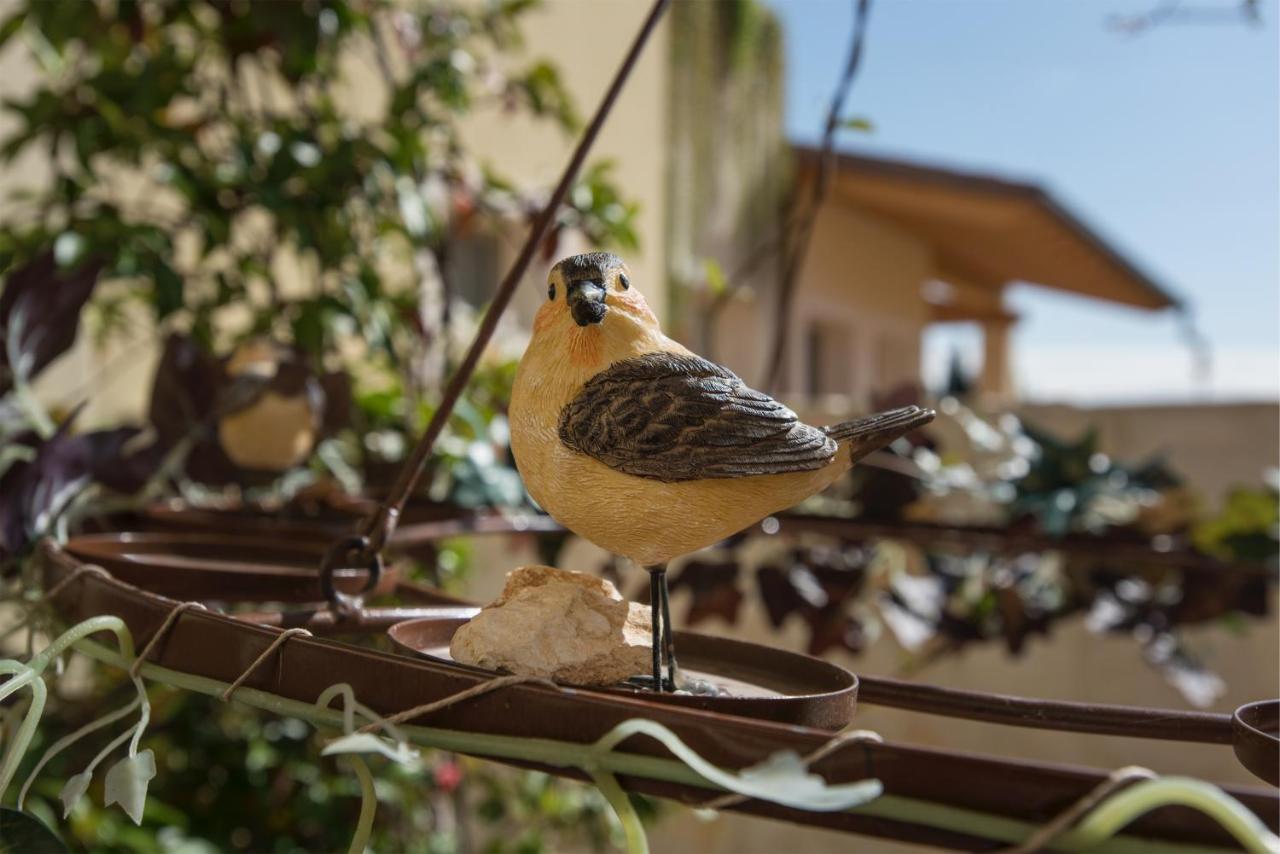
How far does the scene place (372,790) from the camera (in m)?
0.42

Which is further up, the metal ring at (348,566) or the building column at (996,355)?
the metal ring at (348,566)

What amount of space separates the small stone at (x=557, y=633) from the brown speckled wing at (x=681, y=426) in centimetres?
7

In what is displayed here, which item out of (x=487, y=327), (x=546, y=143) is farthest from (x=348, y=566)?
(x=546, y=143)

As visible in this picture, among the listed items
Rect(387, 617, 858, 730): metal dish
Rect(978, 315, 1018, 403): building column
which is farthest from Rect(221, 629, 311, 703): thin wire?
Rect(978, 315, 1018, 403): building column

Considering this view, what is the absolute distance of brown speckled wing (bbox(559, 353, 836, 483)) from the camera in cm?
52

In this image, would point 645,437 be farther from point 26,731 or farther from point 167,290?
point 167,290

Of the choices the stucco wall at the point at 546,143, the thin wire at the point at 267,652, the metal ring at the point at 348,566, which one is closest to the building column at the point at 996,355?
the stucco wall at the point at 546,143

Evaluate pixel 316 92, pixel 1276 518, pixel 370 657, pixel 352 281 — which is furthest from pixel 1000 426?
pixel 370 657

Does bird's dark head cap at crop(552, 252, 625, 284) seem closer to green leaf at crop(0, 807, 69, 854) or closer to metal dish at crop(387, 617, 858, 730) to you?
metal dish at crop(387, 617, 858, 730)

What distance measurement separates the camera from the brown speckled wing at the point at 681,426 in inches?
20.3

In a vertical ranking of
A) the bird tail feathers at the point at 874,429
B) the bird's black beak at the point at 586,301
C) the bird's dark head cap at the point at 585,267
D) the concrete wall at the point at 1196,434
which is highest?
the bird's dark head cap at the point at 585,267

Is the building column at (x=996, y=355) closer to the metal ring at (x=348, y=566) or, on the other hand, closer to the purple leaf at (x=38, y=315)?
the purple leaf at (x=38, y=315)

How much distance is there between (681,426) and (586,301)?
76mm

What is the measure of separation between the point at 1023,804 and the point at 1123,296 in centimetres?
672
